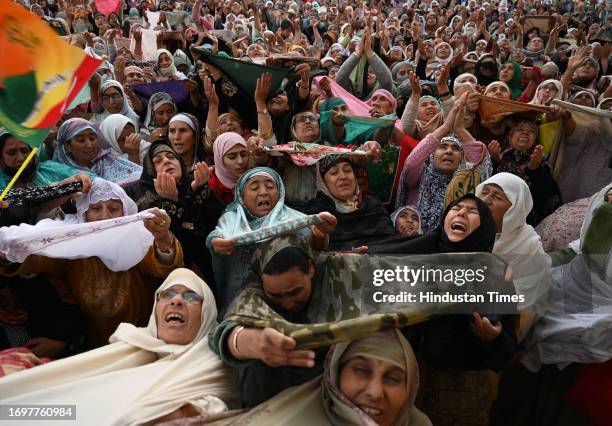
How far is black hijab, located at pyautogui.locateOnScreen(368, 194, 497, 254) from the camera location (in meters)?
2.05

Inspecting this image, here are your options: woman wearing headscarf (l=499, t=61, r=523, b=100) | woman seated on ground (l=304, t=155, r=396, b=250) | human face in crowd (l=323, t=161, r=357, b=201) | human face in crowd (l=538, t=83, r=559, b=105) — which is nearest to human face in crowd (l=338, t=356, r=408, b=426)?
woman seated on ground (l=304, t=155, r=396, b=250)

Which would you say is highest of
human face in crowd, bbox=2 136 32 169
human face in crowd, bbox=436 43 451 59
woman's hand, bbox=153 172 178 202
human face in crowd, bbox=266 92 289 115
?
human face in crowd, bbox=436 43 451 59

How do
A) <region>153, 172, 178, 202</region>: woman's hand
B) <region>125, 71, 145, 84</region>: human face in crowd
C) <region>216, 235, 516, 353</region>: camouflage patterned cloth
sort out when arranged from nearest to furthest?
<region>216, 235, 516, 353</region>: camouflage patterned cloth < <region>153, 172, 178, 202</region>: woman's hand < <region>125, 71, 145, 84</region>: human face in crowd

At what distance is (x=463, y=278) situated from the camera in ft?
5.70

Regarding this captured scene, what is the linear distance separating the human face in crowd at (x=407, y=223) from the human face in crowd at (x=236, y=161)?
99 cm

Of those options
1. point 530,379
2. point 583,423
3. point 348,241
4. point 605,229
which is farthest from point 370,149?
point 583,423

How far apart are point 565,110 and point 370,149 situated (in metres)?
1.76

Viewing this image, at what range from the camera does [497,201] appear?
2.65m

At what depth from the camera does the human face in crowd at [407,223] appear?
112 inches

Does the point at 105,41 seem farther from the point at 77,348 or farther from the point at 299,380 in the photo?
the point at 299,380

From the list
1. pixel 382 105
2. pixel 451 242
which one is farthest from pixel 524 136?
pixel 451 242

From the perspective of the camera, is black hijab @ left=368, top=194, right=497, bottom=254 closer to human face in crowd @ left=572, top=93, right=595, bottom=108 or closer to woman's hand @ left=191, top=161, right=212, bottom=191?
woman's hand @ left=191, top=161, right=212, bottom=191

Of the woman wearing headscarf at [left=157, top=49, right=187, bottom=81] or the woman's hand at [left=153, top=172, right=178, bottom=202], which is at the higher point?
the woman wearing headscarf at [left=157, top=49, right=187, bottom=81]

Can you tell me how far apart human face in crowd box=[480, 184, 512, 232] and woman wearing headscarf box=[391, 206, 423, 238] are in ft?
1.36
